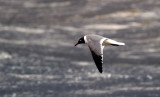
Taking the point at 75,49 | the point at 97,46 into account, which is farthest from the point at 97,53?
the point at 75,49

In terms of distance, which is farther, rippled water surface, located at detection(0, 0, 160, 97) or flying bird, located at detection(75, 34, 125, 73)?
rippled water surface, located at detection(0, 0, 160, 97)

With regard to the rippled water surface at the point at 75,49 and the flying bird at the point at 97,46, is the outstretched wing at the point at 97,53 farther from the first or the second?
the rippled water surface at the point at 75,49

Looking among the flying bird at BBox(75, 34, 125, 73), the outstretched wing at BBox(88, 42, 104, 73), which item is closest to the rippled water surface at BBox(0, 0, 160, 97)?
the flying bird at BBox(75, 34, 125, 73)

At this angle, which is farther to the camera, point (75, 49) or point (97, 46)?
point (75, 49)

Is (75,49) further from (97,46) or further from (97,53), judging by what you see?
(97,53)

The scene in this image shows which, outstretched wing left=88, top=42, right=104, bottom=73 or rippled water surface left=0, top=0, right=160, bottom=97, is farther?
rippled water surface left=0, top=0, right=160, bottom=97

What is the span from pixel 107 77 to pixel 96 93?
4.61ft

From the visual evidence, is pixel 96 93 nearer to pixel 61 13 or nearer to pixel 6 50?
pixel 6 50

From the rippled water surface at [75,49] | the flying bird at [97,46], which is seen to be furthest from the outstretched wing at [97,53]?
the rippled water surface at [75,49]

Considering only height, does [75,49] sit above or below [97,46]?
below

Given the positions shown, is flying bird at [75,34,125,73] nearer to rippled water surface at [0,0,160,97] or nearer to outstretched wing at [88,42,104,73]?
outstretched wing at [88,42,104,73]

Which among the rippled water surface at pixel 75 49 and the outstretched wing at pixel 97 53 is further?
the rippled water surface at pixel 75 49

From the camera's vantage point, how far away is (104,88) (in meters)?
12.3

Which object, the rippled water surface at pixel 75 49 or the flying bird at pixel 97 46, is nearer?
the flying bird at pixel 97 46
